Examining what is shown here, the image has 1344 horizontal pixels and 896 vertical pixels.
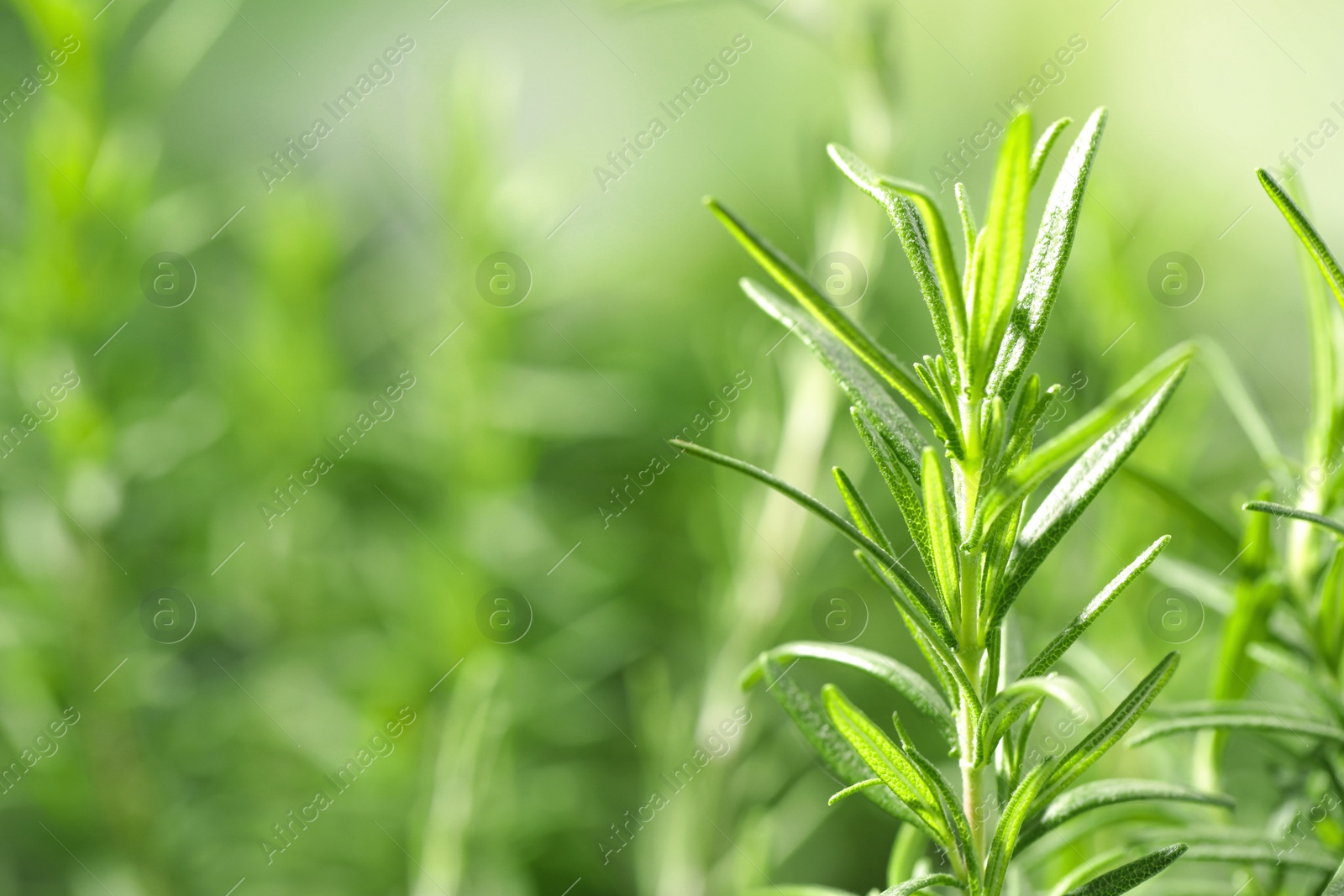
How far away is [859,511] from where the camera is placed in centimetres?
30

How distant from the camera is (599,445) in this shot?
4.57ft

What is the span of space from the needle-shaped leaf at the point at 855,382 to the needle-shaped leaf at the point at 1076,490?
40mm

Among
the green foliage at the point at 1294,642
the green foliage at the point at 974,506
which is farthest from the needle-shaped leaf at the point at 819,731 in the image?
the green foliage at the point at 1294,642

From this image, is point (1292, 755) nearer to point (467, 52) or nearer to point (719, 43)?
point (467, 52)

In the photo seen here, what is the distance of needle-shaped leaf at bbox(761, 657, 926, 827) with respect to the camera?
316 millimetres

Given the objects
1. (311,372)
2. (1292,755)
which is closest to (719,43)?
(311,372)

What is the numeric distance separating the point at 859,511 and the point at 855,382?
42 millimetres

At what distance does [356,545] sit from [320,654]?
152mm

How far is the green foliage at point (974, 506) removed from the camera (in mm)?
268

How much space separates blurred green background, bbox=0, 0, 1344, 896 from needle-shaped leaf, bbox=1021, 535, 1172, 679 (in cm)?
20

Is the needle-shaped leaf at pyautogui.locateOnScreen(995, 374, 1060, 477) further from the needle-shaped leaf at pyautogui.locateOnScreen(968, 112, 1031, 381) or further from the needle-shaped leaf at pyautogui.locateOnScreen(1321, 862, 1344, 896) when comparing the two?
the needle-shaped leaf at pyautogui.locateOnScreen(1321, 862, 1344, 896)

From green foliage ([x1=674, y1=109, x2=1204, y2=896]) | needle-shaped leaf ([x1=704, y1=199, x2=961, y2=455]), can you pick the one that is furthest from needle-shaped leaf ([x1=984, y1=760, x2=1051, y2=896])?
needle-shaped leaf ([x1=704, y1=199, x2=961, y2=455])

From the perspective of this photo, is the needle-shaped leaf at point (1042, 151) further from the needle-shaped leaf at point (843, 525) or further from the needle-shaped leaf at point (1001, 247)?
the needle-shaped leaf at point (843, 525)

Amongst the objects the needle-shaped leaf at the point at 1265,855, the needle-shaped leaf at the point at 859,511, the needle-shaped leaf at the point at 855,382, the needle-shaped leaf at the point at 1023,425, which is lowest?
the needle-shaped leaf at the point at 1265,855
